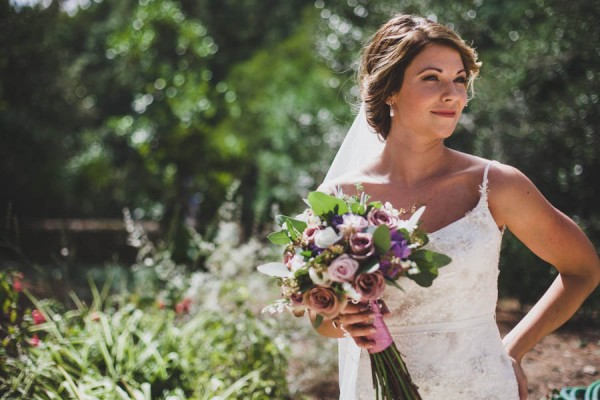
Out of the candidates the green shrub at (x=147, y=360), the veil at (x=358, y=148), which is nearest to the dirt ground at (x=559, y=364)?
the green shrub at (x=147, y=360)

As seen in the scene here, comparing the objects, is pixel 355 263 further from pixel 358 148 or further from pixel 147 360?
pixel 147 360

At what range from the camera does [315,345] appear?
5875 mm

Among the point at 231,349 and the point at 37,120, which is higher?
the point at 37,120

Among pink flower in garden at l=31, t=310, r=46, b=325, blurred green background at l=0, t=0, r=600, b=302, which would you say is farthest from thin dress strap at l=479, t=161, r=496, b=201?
pink flower in garden at l=31, t=310, r=46, b=325

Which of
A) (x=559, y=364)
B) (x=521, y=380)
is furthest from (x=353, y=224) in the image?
(x=559, y=364)

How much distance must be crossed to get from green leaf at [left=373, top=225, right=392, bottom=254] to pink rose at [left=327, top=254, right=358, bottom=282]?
9cm

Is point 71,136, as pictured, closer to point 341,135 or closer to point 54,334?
point 341,135

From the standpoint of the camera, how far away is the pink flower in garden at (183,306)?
510 cm

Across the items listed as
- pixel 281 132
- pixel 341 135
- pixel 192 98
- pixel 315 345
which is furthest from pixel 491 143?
pixel 192 98

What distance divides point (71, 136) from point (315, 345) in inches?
482

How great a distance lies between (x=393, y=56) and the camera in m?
2.56

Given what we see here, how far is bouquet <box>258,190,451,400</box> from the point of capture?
1.94m

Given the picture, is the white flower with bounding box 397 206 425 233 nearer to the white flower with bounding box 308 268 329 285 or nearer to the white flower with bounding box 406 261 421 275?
the white flower with bounding box 406 261 421 275

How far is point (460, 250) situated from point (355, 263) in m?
0.56
